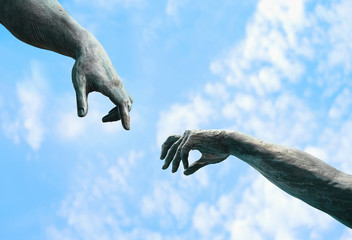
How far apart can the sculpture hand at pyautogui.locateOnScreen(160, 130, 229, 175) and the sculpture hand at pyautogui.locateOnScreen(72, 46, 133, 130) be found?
943 mm

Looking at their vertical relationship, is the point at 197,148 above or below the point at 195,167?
above

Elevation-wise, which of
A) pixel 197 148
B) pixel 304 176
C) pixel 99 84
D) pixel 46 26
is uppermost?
pixel 46 26

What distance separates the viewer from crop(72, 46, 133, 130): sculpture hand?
5843 mm

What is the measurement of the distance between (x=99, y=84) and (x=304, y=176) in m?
2.54

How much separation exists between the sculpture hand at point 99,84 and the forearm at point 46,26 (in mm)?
295

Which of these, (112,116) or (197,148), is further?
(197,148)

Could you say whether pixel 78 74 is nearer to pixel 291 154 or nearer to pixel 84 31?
pixel 84 31

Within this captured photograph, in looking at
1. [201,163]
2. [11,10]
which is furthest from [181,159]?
[11,10]

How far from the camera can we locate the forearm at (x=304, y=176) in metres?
5.67

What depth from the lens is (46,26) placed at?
658cm

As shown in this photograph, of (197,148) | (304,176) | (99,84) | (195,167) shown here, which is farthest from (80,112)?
(304,176)

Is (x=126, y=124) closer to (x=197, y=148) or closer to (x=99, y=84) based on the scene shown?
(x=99, y=84)

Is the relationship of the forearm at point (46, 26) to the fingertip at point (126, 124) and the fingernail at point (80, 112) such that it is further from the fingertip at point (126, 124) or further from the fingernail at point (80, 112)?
the fingertip at point (126, 124)

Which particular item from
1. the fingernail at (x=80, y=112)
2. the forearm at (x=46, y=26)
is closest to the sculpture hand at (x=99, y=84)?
the fingernail at (x=80, y=112)
